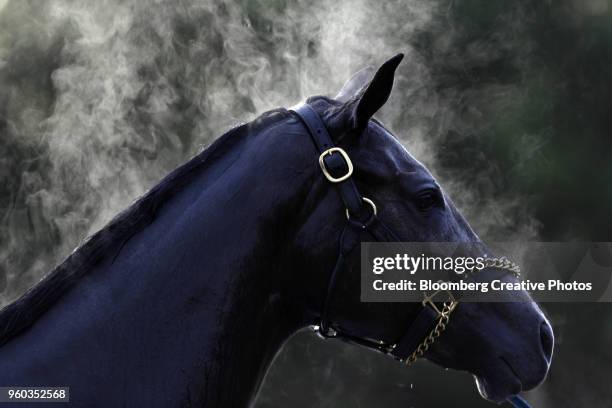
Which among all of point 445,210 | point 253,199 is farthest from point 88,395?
point 445,210

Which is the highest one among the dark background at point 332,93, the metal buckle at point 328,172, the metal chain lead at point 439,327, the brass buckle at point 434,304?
the metal buckle at point 328,172

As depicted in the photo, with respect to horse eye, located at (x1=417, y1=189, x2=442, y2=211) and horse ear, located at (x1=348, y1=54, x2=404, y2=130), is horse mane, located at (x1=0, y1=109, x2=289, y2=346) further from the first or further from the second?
horse eye, located at (x1=417, y1=189, x2=442, y2=211)

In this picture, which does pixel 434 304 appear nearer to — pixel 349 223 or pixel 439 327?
pixel 439 327

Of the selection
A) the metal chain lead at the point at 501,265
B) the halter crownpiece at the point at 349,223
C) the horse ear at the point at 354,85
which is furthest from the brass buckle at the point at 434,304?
the horse ear at the point at 354,85

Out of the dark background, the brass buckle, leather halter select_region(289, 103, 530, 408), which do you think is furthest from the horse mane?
the dark background

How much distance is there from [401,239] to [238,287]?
0.40 metres

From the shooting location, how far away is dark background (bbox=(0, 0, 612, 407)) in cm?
605

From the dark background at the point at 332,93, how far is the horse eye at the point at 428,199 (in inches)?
156

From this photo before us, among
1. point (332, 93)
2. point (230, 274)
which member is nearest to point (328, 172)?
point (230, 274)

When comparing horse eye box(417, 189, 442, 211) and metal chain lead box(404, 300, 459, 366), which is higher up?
horse eye box(417, 189, 442, 211)

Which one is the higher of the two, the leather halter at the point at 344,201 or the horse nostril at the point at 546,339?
the leather halter at the point at 344,201

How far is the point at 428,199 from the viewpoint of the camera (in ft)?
6.61

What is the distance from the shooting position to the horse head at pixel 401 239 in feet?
6.43

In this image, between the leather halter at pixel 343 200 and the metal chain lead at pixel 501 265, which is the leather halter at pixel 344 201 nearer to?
the leather halter at pixel 343 200
